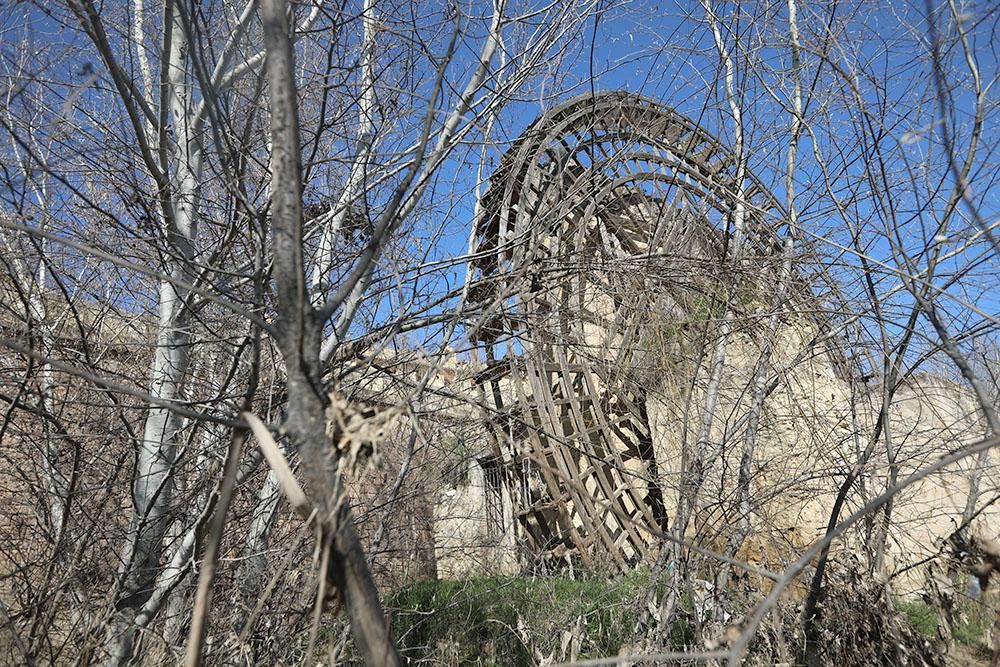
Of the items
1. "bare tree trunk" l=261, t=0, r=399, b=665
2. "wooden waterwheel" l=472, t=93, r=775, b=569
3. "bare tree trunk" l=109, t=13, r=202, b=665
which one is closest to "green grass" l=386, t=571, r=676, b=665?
"wooden waterwheel" l=472, t=93, r=775, b=569

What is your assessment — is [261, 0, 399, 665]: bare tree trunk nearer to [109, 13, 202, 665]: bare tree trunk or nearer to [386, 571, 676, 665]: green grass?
[109, 13, 202, 665]: bare tree trunk

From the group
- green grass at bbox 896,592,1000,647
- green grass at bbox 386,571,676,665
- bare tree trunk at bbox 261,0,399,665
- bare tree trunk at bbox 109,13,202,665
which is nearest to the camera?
bare tree trunk at bbox 261,0,399,665

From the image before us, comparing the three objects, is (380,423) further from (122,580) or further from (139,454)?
(139,454)

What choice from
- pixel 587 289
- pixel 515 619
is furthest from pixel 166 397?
pixel 515 619

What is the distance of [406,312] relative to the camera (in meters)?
2.74

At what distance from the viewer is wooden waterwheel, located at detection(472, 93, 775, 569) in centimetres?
284

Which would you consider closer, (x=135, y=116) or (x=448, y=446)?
(x=135, y=116)

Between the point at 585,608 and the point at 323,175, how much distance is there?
3052 mm

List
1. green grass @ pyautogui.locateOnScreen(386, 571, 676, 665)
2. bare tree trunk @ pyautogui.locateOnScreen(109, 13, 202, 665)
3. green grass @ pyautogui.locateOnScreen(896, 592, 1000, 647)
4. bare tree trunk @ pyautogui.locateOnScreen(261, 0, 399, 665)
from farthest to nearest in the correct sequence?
green grass @ pyautogui.locateOnScreen(896, 592, 1000, 647)
green grass @ pyautogui.locateOnScreen(386, 571, 676, 665)
bare tree trunk @ pyautogui.locateOnScreen(109, 13, 202, 665)
bare tree trunk @ pyautogui.locateOnScreen(261, 0, 399, 665)

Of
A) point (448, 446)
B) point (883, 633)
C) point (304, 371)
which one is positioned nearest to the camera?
point (304, 371)

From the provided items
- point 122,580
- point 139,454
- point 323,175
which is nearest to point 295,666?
point 122,580

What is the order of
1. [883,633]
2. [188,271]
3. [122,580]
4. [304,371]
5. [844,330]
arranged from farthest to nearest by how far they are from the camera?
[883,633], [844,330], [188,271], [122,580], [304,371]

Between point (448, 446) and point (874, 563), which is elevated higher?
point (448, 446)

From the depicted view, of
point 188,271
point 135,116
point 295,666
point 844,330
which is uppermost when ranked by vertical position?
point 135,116
